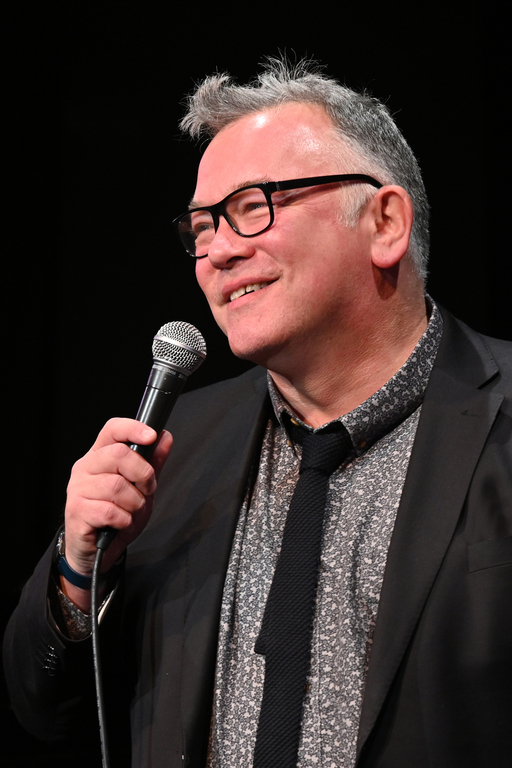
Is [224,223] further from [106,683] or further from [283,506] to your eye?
[106,683]

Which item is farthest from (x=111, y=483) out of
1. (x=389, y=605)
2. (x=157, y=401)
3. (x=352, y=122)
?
(x=352, y=122)

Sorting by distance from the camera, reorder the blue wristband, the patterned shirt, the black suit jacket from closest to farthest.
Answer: the black suit jacket
the patterned shirt
the blue wristband

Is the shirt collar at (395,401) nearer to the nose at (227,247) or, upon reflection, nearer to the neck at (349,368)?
the neck at (349,368)

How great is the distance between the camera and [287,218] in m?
1.46

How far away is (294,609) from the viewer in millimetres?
1337

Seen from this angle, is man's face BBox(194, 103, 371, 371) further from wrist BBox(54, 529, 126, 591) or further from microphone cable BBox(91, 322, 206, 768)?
wrist BBox(54, 529, 126, 591)

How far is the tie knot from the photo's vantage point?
1484 millimetres

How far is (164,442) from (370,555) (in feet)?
A: 1.44

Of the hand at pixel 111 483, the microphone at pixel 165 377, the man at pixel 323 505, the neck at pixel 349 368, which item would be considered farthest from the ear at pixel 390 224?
the hand at pixel 111 483

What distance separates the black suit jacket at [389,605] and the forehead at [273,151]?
0.48m

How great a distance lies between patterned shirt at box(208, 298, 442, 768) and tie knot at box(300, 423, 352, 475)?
2 cm

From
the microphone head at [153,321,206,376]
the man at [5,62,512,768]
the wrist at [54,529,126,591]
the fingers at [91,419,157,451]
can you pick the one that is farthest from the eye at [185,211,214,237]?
the wrist at [54,529,126,591]

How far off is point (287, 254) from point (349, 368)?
11.2 inches

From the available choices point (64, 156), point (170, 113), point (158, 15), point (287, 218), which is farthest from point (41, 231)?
point (287, 218)
